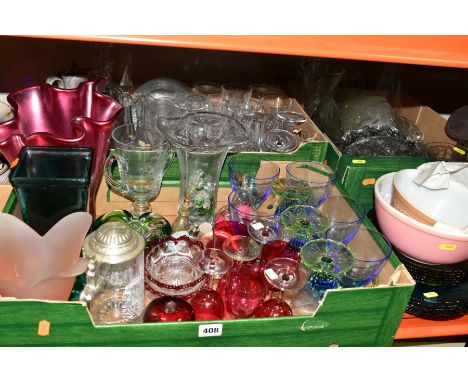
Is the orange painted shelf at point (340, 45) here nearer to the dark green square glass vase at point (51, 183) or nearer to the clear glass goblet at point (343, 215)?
the dark green square glass vase at point (51, 183)

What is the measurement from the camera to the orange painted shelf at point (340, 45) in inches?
28.3

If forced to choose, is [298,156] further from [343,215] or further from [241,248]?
[241,248]

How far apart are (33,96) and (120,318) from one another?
429 millimetres

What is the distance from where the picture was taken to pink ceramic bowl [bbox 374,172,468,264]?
2.74ft

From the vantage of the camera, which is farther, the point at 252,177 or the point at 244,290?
the point at 252,177

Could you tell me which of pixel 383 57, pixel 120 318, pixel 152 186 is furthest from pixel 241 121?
pixel 120 318

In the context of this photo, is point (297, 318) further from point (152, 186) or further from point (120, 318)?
point (152, 186)

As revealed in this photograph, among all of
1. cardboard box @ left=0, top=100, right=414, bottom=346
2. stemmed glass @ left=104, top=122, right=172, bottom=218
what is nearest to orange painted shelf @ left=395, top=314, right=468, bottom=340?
cardboard box @ left=0, top=100, right=414, bottom=346

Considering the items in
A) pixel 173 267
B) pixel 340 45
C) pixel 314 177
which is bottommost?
pixel 173 267

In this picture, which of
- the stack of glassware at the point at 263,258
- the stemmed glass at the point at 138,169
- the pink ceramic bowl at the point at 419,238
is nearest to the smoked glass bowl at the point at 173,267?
the stack of glassware at the point at 263,258

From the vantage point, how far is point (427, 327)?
844 millimetres

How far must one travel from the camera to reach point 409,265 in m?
0.90

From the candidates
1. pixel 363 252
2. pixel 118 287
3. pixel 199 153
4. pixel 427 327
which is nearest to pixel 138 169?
pixel 199 153

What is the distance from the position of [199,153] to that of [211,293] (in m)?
0.26
